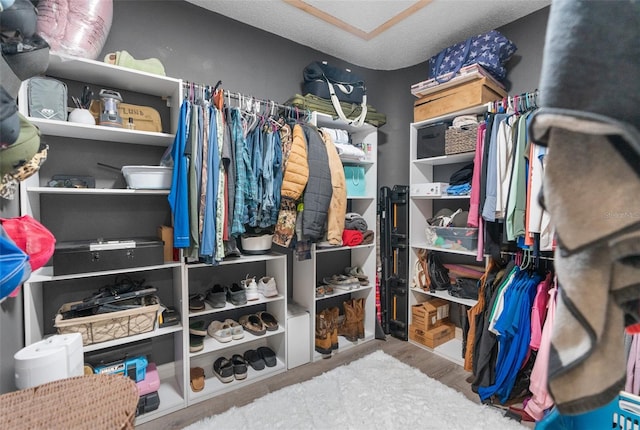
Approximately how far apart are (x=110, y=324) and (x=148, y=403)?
55cm

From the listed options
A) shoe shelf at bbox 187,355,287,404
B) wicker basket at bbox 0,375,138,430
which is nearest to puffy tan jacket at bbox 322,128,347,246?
shoe shelf at bbox 187,355,287,404

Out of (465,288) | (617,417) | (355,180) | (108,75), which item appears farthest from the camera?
(355,180)

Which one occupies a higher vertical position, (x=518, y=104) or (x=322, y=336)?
(x=518, y=104)

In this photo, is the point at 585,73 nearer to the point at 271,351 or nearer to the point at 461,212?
the point at 461,212

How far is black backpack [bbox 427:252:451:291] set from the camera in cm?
260

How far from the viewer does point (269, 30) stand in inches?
98.2

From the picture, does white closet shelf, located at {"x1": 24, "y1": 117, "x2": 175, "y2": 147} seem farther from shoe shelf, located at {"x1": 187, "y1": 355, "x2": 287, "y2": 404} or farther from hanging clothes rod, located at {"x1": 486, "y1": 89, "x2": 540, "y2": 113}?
hanging clothes rod, located at {"x1": 486, "y1": 89, "x2": 540, "y2": 113}

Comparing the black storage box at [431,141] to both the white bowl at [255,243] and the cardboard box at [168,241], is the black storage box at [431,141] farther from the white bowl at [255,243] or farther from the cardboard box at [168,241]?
the cardboard box at [168,241]

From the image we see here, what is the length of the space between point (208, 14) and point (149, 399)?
8.70 feet

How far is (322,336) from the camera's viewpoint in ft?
8.08

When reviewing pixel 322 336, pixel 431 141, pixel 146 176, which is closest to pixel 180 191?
pixel 146 176

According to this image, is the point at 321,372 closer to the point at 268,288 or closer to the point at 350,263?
the point at 268,288

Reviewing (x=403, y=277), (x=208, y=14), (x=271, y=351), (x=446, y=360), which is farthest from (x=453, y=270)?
(x=208, y=14)

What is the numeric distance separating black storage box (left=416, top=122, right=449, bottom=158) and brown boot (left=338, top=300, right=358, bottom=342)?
1.52 metres
